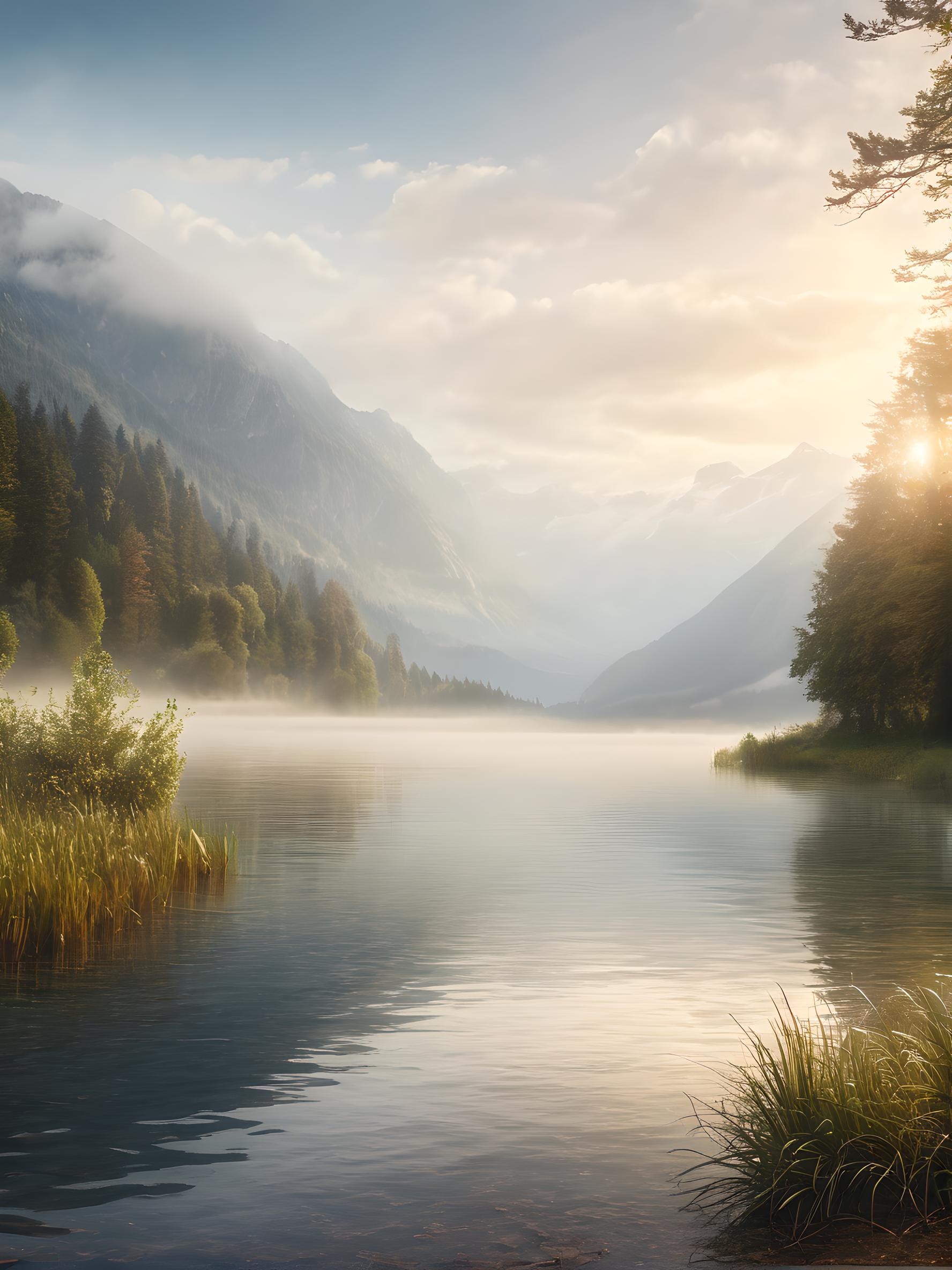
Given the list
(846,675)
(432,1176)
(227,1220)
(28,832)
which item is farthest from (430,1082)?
(846,675)

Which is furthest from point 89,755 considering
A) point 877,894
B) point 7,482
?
point 7,482

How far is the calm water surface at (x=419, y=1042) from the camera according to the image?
10.1 metres

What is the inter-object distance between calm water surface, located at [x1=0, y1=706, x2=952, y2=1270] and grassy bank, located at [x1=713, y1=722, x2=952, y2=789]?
99.7ft

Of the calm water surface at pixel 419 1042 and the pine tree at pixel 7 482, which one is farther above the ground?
the pine tree at pixel 7 482

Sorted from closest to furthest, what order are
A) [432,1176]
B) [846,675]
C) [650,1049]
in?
[432,1176] → [650,1049] → [846,675]

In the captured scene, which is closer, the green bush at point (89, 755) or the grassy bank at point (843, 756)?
the green bush at point (89, 755)

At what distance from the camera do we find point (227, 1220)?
9.97m

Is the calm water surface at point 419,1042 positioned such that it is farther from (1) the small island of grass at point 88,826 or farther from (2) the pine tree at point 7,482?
(2) the pine tree at point 7,482

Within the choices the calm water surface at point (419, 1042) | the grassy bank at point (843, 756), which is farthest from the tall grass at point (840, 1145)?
the grassy bank at point (843, 756)

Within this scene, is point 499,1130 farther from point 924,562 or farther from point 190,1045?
point 924,562

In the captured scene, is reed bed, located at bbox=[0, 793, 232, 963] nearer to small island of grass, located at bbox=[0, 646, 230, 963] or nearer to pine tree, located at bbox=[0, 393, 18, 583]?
small island of grass, located at bbox=[0, 646, 230, 963]

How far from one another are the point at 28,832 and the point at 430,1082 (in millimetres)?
13628

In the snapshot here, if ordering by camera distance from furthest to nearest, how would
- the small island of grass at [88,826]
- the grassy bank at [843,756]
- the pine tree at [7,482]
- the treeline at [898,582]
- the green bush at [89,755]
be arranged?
the pine tree at [7,482], the grassy bank at [843,756], the treeline at [898,582], the green bush at [89,755], the small island of grass at [88,826]

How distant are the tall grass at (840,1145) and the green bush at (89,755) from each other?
25.0m
